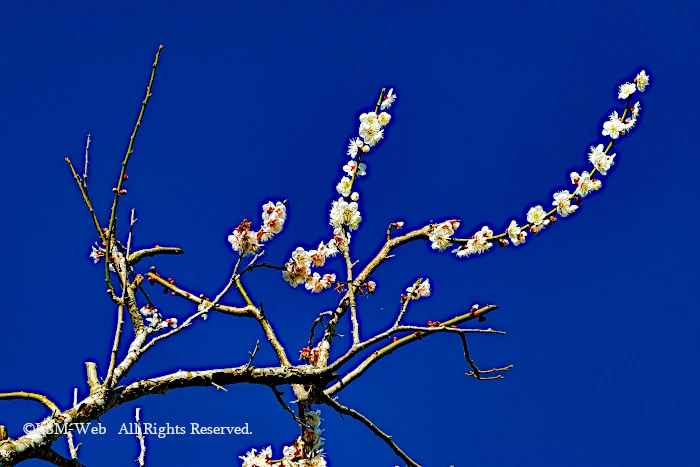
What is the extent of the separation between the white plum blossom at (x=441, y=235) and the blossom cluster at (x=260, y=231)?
112 centimetres

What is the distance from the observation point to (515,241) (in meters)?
4.46

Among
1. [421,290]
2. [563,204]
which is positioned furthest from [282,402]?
[563,204]

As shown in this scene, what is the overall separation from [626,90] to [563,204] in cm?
117

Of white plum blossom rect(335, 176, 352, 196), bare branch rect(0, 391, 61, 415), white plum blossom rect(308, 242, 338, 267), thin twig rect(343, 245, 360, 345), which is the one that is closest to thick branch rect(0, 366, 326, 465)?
bare branch rect(0, 391, 61, 415)

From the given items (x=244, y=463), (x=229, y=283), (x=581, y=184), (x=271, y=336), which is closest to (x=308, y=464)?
(x=244, y=463)

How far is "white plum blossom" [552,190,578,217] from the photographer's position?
4688 millimetres

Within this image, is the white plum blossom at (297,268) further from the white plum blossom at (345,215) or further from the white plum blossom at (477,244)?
the white plum blossom at (477,244)

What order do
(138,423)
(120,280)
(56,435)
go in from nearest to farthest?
(56,435) < (138,423) < (120,280)

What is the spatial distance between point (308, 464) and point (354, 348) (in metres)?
0.89

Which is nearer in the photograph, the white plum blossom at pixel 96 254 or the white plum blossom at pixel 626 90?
the white plum blossom at pixel 96 254

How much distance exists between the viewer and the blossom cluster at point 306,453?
352 centimetres

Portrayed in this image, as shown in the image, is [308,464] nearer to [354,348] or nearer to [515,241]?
[354,348]

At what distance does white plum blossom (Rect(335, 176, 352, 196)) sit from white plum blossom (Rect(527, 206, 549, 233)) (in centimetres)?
133

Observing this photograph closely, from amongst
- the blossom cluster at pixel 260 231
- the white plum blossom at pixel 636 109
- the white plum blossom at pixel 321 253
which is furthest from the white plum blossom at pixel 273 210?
the white plum blossom at pixel 636 109
